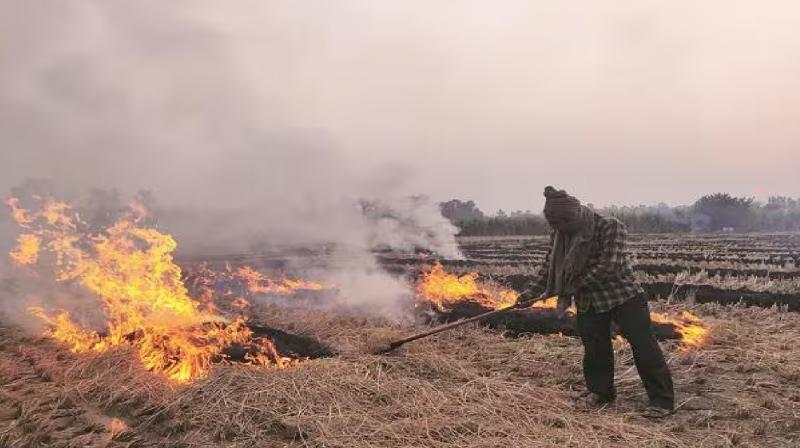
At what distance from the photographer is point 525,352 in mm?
6762

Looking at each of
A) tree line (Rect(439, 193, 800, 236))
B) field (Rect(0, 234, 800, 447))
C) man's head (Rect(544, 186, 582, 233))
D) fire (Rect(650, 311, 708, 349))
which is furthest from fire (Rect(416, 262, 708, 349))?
tree line (Rect(439, 193, 800, 236))

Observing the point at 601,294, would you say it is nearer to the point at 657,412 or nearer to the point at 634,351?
the point at 634,351

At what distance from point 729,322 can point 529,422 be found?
5.23 meters

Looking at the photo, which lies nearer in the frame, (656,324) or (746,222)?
(656,324)

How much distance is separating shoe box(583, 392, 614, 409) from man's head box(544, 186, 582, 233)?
4.96 feet

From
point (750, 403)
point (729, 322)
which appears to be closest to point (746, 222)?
point (729, 322)

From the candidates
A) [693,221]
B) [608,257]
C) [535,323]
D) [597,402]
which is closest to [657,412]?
[597,402]

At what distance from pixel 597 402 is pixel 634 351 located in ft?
1.88

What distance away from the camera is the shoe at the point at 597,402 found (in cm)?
497

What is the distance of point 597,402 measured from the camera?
5035 mm

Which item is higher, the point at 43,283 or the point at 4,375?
the point at 43,283

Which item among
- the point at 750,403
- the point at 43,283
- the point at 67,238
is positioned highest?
the point at 67,238

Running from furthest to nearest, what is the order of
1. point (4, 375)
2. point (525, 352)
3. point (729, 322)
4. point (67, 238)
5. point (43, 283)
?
point (43, 283)
point (67, 238)
point (729, 322)
point (525, 352)
point (4, 375)

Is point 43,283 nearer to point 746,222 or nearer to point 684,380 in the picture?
point 684,380
